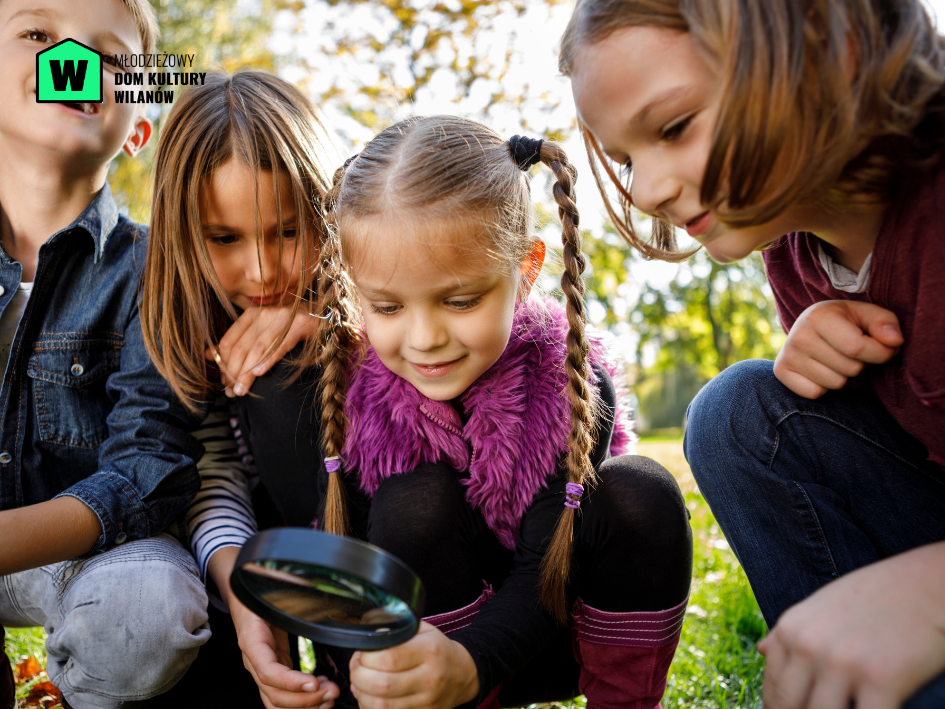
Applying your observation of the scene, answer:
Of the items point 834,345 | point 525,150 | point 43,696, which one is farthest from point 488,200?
point 43,696

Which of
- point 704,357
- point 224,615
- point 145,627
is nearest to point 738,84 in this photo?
point 145,627

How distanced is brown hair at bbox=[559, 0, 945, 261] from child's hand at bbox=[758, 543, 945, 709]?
0.58 m

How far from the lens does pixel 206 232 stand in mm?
1922

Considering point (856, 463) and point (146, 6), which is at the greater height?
point (146, 6)

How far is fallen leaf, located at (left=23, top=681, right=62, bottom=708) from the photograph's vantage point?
1.91 m

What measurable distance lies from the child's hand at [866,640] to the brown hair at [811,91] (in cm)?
58

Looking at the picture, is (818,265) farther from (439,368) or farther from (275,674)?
(275,674)

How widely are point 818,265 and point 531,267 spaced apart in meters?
0.62

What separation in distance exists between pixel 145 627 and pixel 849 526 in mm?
1459

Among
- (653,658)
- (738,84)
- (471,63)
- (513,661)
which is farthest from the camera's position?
(471,63)

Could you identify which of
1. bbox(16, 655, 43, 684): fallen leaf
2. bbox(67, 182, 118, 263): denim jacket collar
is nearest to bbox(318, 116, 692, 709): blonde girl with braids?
bbox(67, 182, 118, 263): denim jacket collar

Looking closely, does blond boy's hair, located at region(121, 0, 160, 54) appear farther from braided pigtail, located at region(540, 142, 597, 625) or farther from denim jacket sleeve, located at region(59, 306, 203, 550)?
braided pigtail, located at region(540, 142, 597, 625)

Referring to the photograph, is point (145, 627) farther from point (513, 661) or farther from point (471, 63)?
point (471, 63)

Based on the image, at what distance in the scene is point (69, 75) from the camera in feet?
6.44
